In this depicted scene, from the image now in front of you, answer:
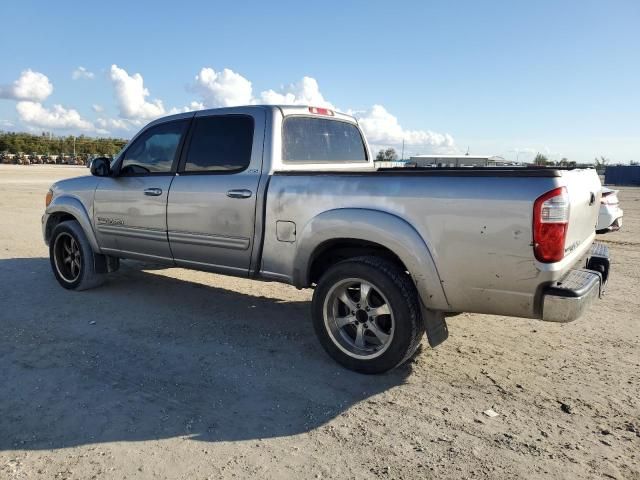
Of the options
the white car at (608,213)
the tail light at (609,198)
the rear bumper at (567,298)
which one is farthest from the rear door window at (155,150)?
the tail light at (609,198)

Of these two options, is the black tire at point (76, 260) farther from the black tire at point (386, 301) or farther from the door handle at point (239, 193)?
the black tire at point (386, 301)

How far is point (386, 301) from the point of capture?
3555 millimetres

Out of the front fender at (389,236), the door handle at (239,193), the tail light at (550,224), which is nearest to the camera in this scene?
the tail light at (550,224)

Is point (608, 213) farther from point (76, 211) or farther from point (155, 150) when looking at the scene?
point (76, 211)

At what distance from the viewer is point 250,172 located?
432 cm

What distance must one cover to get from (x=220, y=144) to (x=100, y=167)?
1560 millimetres

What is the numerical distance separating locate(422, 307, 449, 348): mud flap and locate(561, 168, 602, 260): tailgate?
95 centimetres

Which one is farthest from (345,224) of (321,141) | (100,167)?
(100,167)

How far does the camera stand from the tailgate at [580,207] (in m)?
3.11

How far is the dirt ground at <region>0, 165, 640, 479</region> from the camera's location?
2678 millimetres

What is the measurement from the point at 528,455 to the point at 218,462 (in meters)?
1.68

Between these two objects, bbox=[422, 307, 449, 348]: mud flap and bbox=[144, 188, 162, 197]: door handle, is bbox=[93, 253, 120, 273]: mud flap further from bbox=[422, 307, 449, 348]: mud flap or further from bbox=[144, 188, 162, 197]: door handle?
bbox=[422, 307, 449, 348]: mud flap

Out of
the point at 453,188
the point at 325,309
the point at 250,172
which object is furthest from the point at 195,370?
the point at 453,188

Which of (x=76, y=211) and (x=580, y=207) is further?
(x=76, y=211)
